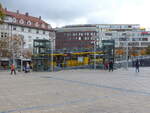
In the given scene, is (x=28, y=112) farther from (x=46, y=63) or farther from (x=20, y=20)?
(x=20, y=20)

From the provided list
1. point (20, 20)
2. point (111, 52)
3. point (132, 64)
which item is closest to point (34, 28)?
point (20, 20)

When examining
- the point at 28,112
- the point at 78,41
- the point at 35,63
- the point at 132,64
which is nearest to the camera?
the point at 28,112

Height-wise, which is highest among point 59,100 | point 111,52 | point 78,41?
point 78,41

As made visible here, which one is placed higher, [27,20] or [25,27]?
[27,20]

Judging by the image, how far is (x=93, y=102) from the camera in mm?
9094

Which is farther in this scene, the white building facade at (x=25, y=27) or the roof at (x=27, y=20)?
the roof at (x=27, y=20)

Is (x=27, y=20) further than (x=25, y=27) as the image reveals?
Yes

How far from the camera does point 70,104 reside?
8.69m

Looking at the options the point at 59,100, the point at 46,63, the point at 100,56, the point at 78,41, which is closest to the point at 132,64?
the point at 100,56

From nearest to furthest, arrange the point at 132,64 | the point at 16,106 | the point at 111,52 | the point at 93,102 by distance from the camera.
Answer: the point at 16,106
the point at 93,102
the point at 111,52
the point at 132,64

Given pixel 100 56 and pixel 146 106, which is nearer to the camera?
pixel 146 106

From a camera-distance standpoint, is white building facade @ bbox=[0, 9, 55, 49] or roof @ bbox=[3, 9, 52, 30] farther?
roof @ bbox=[3, 9, 52, 30]

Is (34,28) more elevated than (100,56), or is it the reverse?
(34,28)

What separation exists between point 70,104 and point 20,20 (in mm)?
71086
